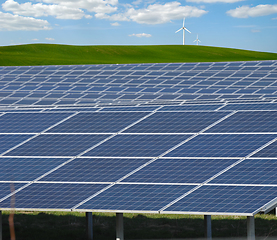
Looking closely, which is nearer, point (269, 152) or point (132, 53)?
point (269, 152)

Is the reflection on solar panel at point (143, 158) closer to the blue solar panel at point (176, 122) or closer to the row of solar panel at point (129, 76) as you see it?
the blue solar panel at point (176, 122)

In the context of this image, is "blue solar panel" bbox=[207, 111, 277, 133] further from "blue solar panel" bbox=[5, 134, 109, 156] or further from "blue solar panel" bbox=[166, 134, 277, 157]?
"blue solar panel" bbox=[5, 134, 109, 156]

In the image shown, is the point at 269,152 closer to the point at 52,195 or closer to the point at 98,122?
the point at 98,122

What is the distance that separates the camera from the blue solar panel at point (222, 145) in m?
16.0

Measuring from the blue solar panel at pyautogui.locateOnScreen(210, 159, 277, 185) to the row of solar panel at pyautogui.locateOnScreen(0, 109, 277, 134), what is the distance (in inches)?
112

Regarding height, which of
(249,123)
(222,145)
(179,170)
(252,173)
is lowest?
(252,173)

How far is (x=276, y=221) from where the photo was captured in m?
23.7

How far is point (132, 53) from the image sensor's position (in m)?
135

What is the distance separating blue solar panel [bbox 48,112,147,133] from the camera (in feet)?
62.8

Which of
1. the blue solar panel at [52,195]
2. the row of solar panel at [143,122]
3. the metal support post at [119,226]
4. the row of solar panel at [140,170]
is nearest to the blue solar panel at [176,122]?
the row of solar panel at [143,122]

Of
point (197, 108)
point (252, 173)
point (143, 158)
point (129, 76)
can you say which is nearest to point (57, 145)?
point (143, 158)

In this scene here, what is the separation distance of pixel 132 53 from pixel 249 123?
11914cm

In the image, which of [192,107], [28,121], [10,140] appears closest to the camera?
[10,140]

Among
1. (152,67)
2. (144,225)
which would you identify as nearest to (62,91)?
(152,67)
